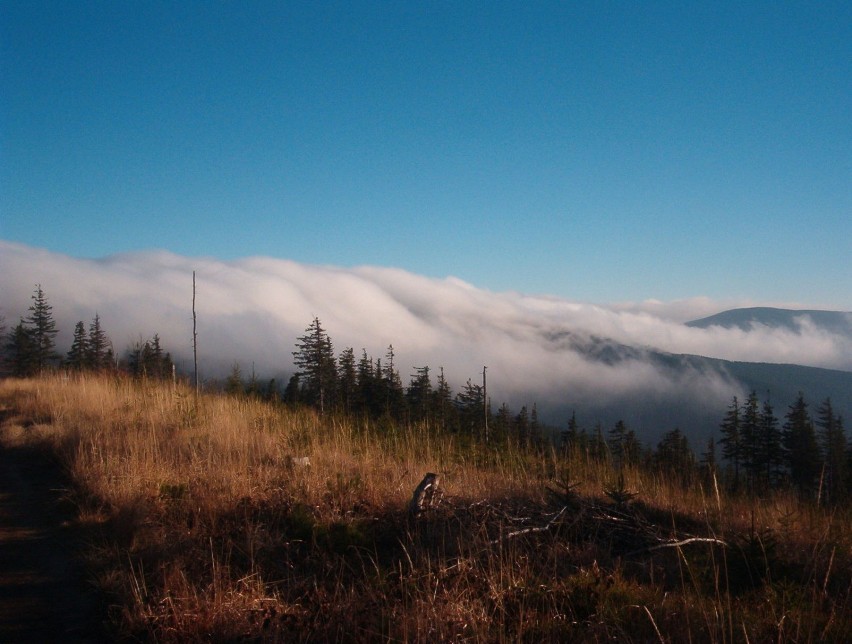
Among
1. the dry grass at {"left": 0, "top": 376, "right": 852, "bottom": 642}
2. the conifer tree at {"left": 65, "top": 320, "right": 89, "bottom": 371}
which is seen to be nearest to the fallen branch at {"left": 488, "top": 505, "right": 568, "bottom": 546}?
the dry grass at {"left": 0, "top": 376, "right": 852, "bottom": 642}

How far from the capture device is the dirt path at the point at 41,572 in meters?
3.64

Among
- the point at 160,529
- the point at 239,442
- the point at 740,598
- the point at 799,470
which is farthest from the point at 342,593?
the point at 799,470

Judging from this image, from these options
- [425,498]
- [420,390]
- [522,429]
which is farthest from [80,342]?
[425,498]

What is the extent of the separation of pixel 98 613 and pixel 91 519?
193cm

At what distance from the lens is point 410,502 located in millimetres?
5438

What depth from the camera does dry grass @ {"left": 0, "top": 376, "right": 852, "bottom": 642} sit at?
3412 millimetres

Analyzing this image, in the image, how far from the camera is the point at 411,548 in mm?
4719

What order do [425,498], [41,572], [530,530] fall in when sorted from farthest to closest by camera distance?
1. [425,498]
2. [530,530]
3. [41,572]

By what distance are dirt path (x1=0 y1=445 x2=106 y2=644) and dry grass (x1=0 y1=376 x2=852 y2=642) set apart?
0.68ft

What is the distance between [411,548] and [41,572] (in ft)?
9.74

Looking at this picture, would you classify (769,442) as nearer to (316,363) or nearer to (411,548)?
(316,363)

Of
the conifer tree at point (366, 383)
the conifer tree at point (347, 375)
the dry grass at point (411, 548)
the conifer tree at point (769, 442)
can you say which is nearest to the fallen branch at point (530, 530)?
the dry grass at point (411, 548)

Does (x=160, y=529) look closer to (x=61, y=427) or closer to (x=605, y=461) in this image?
(x=61, y=427)

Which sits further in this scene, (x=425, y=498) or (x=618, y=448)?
(x=618, y=448)
